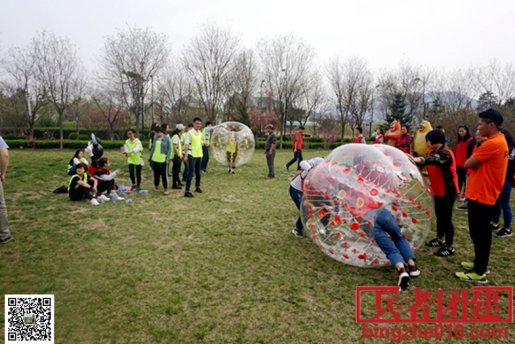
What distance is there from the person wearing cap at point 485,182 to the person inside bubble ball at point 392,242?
0.89 meters

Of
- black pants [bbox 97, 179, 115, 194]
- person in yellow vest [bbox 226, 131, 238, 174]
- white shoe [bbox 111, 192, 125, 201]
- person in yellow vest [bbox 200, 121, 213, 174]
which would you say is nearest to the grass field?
white shoe [bbox 111, 192, 125, 201]

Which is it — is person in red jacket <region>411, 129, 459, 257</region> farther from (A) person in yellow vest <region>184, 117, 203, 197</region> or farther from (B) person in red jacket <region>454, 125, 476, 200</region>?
(A) person in yellow vest <region>184, 117, 203, 197</region>

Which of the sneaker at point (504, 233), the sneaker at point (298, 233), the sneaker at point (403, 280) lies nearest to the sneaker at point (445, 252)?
the sneaker at point (403, 280)

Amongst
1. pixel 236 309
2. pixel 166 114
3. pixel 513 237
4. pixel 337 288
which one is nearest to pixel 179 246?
pixel 236 309

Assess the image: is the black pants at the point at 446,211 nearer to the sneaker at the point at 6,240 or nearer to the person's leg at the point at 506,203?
the person's leg at the point at 506,203

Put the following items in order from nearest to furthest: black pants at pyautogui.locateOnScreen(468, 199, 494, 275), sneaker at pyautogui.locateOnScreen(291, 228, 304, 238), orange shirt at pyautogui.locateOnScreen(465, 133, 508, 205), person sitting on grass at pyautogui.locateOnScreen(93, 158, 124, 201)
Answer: orange shirt at pyautogui.locateOnScreen(465, 133, 508, 205) → black pants at pyautogui.locateOnScreen(468, 199, 494, 275) → sneaker at pyautogui.locateOnScreen(291, 228, 304, 238) → person sitting on grass at pyautogui.locateOnScreen(93, 158, 124, 201)

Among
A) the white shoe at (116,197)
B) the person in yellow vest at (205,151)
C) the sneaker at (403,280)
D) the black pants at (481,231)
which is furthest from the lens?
the person in yellow vest at (205,151)

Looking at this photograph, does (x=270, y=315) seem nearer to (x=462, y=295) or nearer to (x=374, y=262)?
(x=374, y=262)

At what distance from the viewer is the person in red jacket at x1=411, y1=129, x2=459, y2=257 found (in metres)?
4.59

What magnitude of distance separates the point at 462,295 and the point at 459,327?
27.6 inches

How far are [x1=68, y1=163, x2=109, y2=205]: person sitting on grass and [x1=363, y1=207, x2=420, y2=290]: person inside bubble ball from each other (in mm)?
6616

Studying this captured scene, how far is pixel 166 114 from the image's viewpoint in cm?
3488

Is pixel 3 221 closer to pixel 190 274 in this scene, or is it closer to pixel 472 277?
pixel 190 274

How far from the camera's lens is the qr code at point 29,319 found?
2.93 metres
